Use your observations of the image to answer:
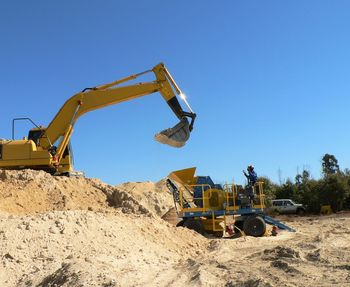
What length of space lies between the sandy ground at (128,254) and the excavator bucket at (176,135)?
10.1 ft

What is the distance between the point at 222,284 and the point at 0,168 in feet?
41.9

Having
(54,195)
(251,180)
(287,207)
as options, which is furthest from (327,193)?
(54,195)

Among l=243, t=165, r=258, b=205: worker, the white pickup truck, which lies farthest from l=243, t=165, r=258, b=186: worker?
the white pickup truck

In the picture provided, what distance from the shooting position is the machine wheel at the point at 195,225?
56.7 feet

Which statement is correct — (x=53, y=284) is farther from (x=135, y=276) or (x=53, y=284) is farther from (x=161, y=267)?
(x=161, y=267)

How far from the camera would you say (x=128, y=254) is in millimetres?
10523

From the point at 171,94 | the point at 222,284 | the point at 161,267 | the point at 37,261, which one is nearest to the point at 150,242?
the point at 161,267

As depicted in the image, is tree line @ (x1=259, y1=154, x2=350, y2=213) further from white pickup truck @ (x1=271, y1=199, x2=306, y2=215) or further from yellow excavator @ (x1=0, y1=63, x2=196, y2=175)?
yellow excavator @ (x1=0, y1=63, x2=196, y2=175)

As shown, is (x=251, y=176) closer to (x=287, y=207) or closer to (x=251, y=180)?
(x=251, y=180)

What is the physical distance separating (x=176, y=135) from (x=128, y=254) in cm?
750

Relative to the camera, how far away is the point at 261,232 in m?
17.2

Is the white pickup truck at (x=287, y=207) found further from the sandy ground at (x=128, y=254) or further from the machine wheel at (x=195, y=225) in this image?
the sandy ground at (x=128, y=254)

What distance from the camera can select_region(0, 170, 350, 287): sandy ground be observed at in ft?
27.2

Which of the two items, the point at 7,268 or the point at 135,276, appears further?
the point at 7,268
